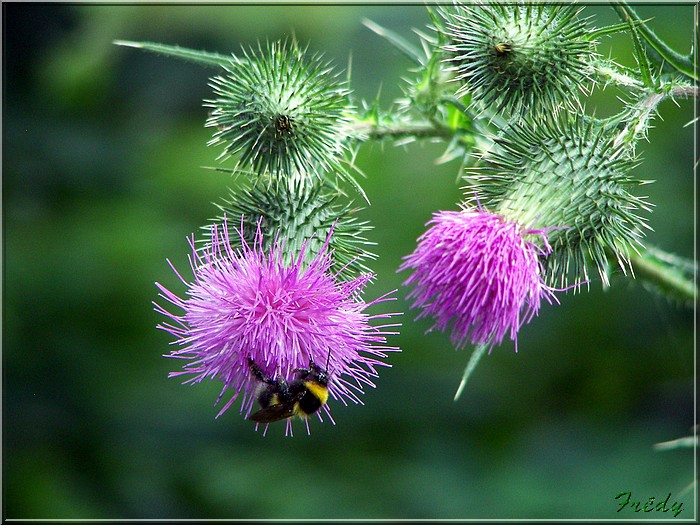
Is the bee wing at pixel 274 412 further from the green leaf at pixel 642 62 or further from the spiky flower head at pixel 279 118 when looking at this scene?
the green leaf at pixel 642 62

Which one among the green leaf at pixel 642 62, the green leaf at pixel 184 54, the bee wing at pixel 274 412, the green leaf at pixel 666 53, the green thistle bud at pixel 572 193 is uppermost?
the green leaf at pixel 666 53

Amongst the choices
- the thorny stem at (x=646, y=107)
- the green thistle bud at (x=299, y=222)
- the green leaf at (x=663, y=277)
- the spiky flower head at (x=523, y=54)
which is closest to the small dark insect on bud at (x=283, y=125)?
the green thistle bud at (x=299, y=222)

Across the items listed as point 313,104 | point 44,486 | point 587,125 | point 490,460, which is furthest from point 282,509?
point 587,125

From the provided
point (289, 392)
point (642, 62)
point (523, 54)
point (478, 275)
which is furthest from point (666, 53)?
point (289, 392)

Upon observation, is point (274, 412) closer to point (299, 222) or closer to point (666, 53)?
point (299, 222)

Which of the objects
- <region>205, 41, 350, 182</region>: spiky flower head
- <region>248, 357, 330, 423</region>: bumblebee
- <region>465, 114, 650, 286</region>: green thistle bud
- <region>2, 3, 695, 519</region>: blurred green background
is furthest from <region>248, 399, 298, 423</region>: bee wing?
<region>2, 3, 695, 519</region>: blurred green background

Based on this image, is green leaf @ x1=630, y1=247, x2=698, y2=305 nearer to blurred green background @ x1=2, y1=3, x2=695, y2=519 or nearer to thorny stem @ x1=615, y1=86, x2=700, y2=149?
thorny stem @ x1=615, y1=86, x2=700, y2=149
